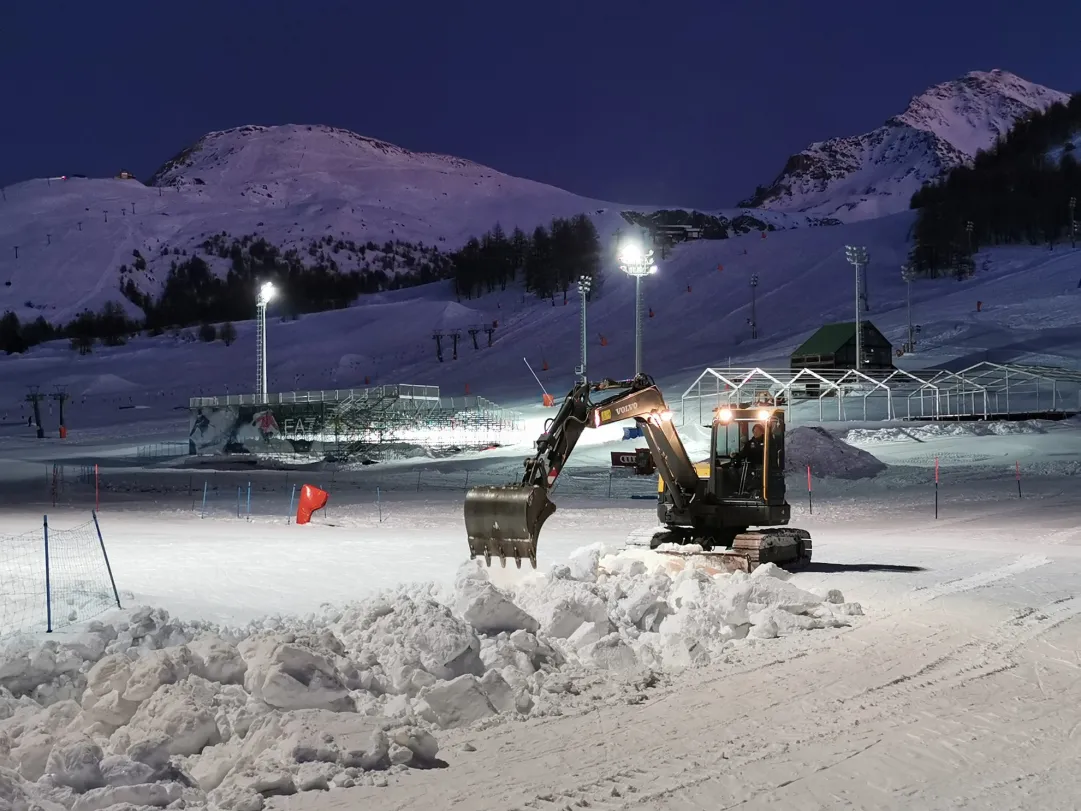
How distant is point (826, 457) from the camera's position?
129 ft

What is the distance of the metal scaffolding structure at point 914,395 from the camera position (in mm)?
53250

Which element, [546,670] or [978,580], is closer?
[546,670]

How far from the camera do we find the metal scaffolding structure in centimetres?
5325

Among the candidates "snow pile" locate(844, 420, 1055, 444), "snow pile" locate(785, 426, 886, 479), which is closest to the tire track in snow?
"snow pile" locate(785, 426, 886, 479)

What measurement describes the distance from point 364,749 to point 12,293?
6646 inches

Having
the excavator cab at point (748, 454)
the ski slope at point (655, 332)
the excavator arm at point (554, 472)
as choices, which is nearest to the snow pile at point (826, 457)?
the excavator cab at point (748, 454)

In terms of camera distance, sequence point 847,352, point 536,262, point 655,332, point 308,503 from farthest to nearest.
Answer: point 536,262 → point 655,332 → point 847,352 → point 308,503

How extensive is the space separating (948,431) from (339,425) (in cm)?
2957

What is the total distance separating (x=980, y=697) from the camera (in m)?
9.41

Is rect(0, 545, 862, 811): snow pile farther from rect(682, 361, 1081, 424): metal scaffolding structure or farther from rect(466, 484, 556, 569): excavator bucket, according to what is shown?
rect(682, 361, 1081, 424): metal scaffolding structure

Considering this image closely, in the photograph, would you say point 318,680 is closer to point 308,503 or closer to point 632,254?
point 308,503

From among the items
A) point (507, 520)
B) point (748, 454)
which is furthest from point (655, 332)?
point (507, 520)

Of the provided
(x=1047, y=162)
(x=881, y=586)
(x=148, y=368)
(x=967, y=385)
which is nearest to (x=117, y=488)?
(x=881, y=586)

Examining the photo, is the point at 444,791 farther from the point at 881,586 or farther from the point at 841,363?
the point at 841,363
